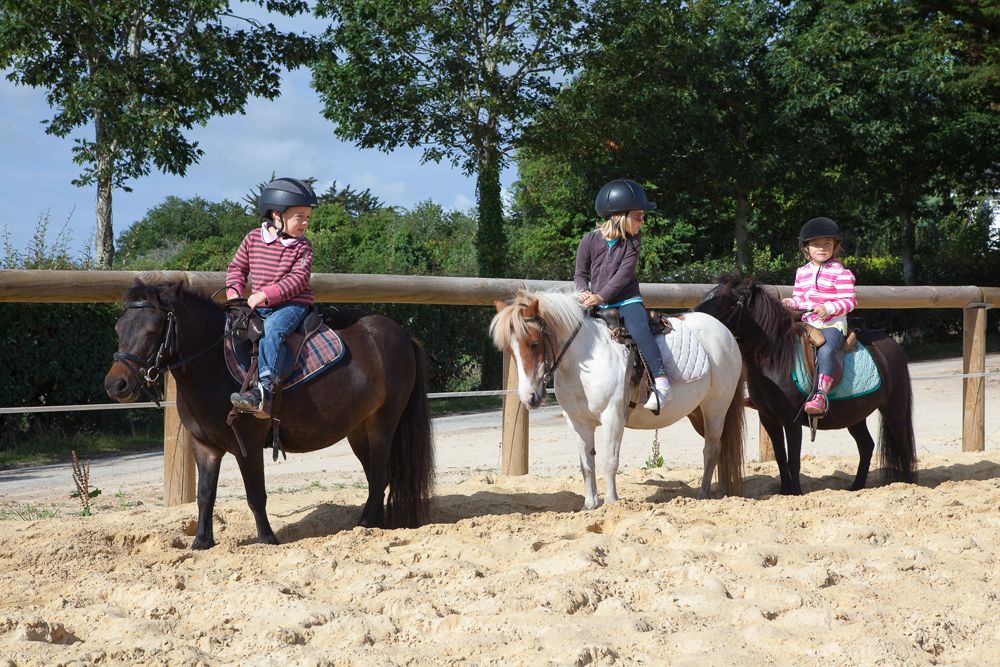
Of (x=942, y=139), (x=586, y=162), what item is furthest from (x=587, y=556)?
(x=942, y=139)

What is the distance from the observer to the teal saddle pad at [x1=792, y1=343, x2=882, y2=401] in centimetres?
618

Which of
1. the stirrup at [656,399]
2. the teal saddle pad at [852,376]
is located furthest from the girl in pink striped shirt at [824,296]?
the stirrup at [656,399]

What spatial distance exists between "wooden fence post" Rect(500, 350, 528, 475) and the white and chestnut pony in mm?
1304

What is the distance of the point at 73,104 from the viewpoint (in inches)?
617

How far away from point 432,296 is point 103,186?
12.6m

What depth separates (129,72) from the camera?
1623 centimetres

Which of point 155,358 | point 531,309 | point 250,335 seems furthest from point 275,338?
point 531,309

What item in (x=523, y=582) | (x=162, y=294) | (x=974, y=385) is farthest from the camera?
(x=974, y=385)

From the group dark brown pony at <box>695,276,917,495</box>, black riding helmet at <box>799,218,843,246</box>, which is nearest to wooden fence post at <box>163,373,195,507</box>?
dark brown pony at <box>695,276,917,495</box>

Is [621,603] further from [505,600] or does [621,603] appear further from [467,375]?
[467,375]

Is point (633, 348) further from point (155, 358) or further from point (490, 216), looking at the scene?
point (490, 216)

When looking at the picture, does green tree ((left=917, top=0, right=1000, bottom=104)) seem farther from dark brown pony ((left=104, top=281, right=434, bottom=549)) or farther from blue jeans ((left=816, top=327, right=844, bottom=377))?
dark brown pony ((left=104, top=281, right=434, bottom=549))

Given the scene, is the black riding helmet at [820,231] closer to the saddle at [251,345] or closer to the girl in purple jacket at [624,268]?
the girl in purple jacket at [624,268]

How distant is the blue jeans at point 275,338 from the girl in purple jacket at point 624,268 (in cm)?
168
